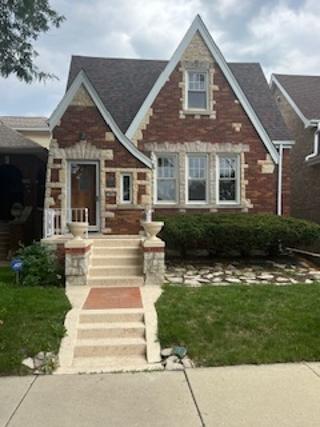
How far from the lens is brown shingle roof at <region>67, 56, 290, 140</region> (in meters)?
14.0

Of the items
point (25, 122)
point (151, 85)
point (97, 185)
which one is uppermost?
point (25, 122)

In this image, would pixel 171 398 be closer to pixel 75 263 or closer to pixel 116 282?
pixel 116 282

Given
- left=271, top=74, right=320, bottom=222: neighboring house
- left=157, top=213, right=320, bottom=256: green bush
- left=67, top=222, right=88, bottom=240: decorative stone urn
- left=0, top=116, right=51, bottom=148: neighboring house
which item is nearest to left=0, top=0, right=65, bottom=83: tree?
left=67, top=222, right=88, bottom=240: decorative stone urn

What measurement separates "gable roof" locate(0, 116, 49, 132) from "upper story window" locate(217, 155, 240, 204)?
11.3 metres

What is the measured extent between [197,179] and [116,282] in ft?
20.4

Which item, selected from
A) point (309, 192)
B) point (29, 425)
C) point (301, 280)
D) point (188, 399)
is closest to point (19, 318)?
point (29, 425)

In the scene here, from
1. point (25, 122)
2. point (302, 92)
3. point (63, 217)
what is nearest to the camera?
point (63, 217)

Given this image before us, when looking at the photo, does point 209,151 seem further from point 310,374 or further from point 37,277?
point 310,374

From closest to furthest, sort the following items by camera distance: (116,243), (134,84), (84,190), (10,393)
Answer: (10,393)
(116,243)
(84,190)
(134,84)

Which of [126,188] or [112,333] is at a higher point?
[126,188]

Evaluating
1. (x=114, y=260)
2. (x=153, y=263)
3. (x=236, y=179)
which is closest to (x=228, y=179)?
(x=236, y=179)

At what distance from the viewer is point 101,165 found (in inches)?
449

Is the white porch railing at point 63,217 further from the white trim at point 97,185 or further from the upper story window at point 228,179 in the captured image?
the upper story window at point 228,179

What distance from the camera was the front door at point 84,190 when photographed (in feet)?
38.2
